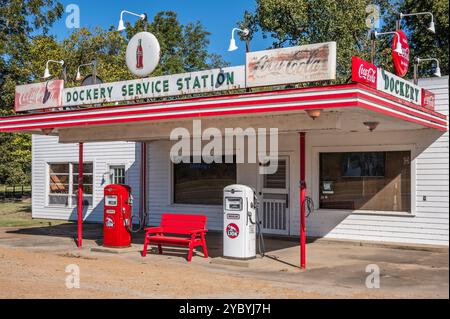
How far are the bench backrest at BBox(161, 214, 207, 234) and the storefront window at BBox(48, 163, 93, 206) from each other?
865 centimetres

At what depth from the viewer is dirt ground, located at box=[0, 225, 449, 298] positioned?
8.57 metres

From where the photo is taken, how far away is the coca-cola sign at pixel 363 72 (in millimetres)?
9141

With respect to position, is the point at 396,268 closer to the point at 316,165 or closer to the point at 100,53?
the point at 316,165

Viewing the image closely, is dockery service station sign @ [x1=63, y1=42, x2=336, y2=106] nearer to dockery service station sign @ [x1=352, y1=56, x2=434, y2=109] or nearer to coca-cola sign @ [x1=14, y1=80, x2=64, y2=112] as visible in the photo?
coca-cola sign @ [x1=14, y1=80, x2=64, y2=112]

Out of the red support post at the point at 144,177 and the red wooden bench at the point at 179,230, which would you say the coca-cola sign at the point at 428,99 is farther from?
the red support post at the point at 144,177

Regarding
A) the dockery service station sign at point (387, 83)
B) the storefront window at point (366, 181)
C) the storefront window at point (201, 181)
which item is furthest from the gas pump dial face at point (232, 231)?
the storefront window at point (201, 181)

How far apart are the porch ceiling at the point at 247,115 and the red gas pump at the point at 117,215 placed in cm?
127

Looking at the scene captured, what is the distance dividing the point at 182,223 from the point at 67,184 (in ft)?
33.6

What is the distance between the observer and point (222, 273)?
410 inches

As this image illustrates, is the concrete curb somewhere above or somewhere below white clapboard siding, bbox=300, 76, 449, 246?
below

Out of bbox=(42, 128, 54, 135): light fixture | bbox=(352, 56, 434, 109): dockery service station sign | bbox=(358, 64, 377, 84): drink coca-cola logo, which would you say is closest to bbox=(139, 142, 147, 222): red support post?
bbox=(42, 128, 54, 135): light fixture

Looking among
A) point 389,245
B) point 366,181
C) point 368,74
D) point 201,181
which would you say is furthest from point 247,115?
point 201,181
